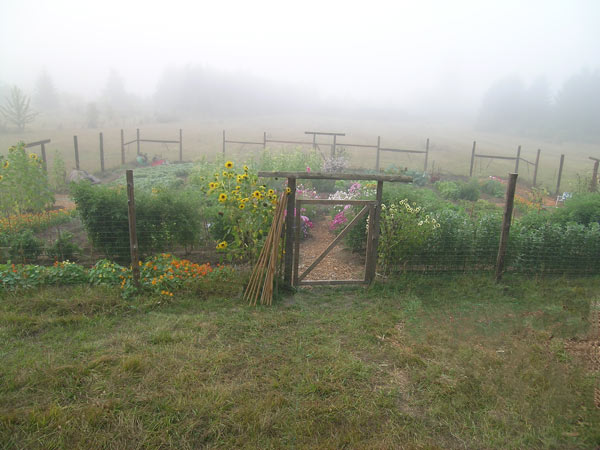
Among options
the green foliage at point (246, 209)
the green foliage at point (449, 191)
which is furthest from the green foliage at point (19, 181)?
the green foliage at point (449, 191)

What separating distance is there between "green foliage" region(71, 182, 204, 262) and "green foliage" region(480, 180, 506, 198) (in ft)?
40.9

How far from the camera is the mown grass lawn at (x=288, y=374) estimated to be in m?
3.20

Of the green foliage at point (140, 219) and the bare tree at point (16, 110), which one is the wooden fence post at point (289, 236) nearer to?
the green foliage at point (140, 219)

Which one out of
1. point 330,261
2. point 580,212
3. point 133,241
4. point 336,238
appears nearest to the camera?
point 133,241

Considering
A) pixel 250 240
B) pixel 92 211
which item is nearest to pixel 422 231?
pixel 250 240

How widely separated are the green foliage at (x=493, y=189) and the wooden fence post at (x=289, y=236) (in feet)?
39.5

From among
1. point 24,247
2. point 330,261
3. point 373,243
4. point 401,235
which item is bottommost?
point 330,261

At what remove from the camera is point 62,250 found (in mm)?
6641

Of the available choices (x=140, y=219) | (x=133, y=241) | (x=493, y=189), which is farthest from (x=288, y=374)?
(x=493, y=189)

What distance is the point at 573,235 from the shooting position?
23.5 ft

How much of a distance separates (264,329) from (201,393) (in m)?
1.40

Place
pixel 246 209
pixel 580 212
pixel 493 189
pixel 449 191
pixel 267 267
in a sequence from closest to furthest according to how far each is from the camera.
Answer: pixel 267 267 < pixel 246 209 < pixel 580 212 < pixel 449 191 < pixel 493 189

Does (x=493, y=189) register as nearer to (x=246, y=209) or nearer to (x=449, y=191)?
(x=449, y=191)

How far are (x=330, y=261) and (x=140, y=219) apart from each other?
3.36 meters
